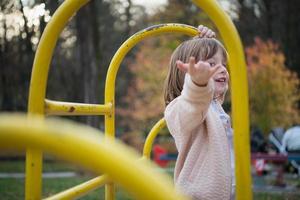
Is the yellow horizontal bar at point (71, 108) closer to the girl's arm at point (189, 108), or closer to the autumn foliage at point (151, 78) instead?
the girl's arm at point (189, 108)

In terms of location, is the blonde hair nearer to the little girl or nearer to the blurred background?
the little girl

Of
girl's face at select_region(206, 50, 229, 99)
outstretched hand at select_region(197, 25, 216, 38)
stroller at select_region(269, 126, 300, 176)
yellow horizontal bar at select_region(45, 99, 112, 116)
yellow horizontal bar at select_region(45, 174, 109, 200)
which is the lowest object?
stroller at select_region(269, 126, 300, 176)

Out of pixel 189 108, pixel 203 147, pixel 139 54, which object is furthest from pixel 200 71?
pixel 139 54

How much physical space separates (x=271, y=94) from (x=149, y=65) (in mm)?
4974

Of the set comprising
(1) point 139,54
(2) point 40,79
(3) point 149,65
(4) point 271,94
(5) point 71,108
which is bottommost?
(4) point 271,94

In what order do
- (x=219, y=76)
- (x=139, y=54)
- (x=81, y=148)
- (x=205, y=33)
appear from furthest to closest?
1. (x=139, y=54)
2. (x=205, y=33)
3. (x=219, y=76)
4. (x=81, y=148)

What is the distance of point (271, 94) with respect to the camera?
11.0 metres

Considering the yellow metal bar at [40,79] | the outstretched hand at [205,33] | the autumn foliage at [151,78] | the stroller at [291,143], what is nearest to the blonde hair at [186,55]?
the outstretched hand at [205,33]

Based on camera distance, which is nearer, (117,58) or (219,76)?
(219,76)

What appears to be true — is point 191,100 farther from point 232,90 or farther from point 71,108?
point 71,108

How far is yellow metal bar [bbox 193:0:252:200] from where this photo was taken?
55.6 inches

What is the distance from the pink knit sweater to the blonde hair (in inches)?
8.6

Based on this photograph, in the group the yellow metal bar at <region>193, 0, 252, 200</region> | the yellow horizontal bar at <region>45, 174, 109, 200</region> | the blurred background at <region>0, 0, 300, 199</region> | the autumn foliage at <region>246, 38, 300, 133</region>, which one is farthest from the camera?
the autumn foliage at <region>246, 38, 300, 133</region>

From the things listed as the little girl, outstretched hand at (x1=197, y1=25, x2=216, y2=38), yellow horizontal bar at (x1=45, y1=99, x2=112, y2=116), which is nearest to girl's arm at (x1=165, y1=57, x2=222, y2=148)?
the little girl
